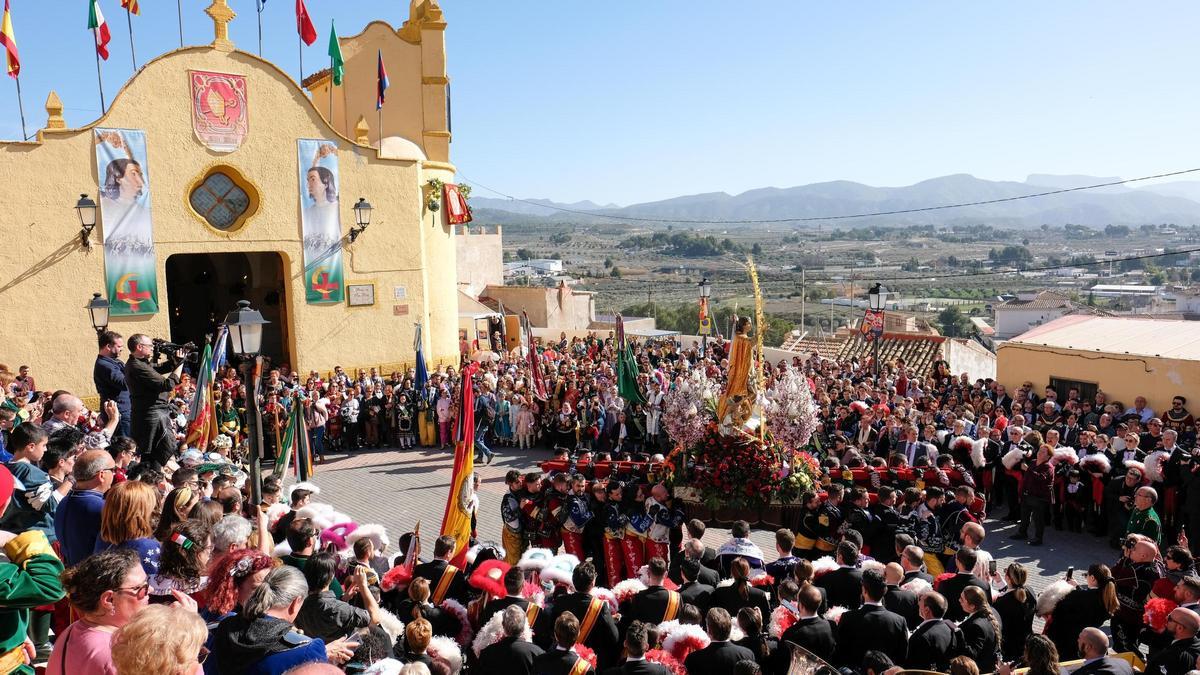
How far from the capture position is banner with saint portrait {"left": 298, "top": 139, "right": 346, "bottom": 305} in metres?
24.6

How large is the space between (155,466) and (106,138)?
51.7 feet

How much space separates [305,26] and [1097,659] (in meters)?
25.6

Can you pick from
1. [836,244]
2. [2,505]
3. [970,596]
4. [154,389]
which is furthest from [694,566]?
[836,244]

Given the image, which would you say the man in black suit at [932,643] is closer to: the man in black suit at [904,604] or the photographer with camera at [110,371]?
the man in black suit at [904,604]

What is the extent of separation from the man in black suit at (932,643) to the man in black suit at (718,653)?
1.27 meters

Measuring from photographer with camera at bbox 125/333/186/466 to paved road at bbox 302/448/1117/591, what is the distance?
4247mm

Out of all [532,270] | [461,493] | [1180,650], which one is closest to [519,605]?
[461,493]

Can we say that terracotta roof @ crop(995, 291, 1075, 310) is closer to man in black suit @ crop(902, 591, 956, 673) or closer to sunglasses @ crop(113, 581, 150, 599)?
man in black suit @ crop(902, 591, 956, 673)

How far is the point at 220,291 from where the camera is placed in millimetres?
29172

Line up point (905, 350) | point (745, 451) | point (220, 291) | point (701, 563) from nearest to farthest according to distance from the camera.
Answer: point (701, 563) < point (745, 451) < point (905, 350) < point (220, 291)

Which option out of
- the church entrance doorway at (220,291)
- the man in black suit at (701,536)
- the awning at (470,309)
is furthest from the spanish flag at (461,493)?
the awning at (470,309)

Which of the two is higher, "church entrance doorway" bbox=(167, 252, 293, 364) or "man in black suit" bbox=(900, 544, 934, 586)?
"church entrance doorway" bbox=(167, 252, 293, 364)

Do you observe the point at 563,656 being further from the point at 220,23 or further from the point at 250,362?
the point at 220,23

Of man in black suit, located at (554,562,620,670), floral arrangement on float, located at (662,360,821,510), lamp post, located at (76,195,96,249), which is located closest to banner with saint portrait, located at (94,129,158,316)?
lamp post, located at (76,195,96,249)
